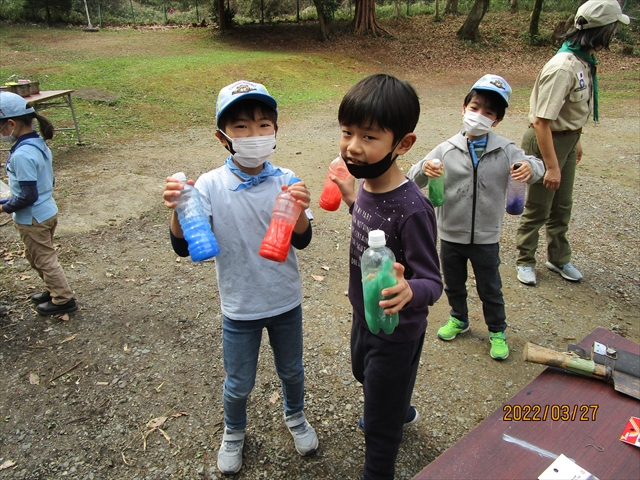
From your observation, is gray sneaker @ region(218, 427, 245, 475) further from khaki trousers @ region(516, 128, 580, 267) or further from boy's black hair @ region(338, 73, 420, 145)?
khaki trousers @ region(516, 128, 580, 267)

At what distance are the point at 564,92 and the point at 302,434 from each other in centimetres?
325

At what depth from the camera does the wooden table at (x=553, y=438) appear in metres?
1.62

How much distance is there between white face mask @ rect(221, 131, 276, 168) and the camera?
2027 mm

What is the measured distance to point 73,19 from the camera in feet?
75.7

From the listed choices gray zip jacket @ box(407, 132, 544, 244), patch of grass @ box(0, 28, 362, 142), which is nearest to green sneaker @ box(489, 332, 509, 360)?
gray zip jacket @ box(407, 132, 544, 244)

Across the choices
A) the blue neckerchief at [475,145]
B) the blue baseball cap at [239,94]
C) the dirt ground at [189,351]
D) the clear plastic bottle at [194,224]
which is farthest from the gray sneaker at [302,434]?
the blue neckerchief at [475,145]

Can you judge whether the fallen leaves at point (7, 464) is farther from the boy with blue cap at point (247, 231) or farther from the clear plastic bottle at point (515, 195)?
the clear plastic bottle at point (515, 195)

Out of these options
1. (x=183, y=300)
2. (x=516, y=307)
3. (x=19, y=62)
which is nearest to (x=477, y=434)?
(x=516, y=307)

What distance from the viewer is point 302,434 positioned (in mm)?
2586

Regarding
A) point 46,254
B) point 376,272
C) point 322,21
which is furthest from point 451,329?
point 322,21

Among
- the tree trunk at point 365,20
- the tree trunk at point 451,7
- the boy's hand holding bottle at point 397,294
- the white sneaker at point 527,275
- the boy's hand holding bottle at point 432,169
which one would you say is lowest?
the white sneaker at point 527,275

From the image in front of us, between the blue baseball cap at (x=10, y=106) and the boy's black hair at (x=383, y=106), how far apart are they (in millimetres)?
2900

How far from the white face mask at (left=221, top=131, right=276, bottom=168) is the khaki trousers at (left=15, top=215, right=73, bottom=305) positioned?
7.90 feet

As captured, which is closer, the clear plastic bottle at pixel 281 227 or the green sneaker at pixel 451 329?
the clear plastic bottle at pixel 281 227
